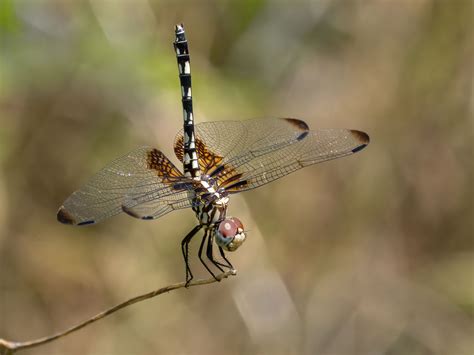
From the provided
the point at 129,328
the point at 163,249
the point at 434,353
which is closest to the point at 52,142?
the point at 163,249

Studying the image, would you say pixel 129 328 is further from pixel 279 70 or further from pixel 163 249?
pixel 279 70

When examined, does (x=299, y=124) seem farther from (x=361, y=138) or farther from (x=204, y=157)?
(x=204, y=157)

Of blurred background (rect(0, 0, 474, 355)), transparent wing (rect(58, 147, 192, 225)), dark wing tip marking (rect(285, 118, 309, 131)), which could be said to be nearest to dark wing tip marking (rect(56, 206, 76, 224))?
transparent wing (rect(58, 147, 192, 225))

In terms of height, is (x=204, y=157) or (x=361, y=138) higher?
(x=204, y=157)

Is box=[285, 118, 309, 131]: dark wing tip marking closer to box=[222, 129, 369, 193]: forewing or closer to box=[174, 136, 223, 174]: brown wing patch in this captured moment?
box=[222, 129, 369, 193]: forewing

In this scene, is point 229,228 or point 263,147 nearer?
point 229,228

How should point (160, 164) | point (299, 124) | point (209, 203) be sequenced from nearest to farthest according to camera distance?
point (209, 203)
point (160, 164)
point (299, 124)

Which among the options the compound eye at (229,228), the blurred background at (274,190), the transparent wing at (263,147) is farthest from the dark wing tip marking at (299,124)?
the blurred background at (274,190)

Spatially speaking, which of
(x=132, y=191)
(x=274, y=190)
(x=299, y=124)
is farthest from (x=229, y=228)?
(x=274, y=190)
